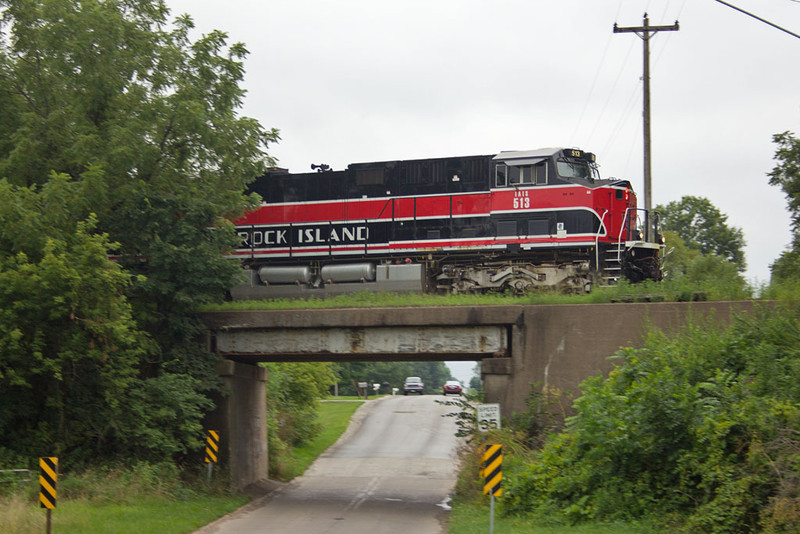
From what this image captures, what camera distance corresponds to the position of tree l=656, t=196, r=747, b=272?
68.1 meters

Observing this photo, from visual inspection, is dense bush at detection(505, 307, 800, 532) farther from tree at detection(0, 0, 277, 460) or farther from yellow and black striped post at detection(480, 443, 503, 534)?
tree at detection(0, 0, 277, 460)

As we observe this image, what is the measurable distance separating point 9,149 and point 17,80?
2.16m

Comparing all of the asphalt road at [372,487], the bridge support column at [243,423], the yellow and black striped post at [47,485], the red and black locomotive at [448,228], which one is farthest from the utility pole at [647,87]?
the yellow and black striped post at [47,485]

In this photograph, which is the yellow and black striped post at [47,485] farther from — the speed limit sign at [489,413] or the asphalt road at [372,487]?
the speed limit sign at [489,413]

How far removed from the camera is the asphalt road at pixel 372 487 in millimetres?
19094

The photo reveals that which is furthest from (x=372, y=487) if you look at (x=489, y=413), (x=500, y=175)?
(x=500, y=175)

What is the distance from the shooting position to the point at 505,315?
68.8 ft

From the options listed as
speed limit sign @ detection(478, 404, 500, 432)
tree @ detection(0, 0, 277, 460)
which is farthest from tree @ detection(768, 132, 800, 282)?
tree @ detection(0, 0, 277, 460)

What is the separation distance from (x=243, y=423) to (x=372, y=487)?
5.39 m

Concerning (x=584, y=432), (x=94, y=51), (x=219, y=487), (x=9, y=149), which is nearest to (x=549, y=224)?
(x=584, y=432)

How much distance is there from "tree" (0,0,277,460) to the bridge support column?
0.95 metres

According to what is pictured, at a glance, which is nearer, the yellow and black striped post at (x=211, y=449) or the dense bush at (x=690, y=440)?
the dense bush at (x=690, y=440)

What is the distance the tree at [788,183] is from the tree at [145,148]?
577 inches

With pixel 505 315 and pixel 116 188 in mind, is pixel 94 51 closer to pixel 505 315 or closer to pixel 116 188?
pixel 116 188
